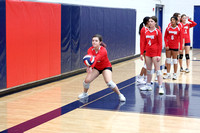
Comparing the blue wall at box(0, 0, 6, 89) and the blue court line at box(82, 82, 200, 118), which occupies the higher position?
the blue wall at box(0, 0, 6, 89)

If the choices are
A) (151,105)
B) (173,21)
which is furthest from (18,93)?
(173,21)

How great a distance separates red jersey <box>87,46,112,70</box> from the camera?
791 centimetres

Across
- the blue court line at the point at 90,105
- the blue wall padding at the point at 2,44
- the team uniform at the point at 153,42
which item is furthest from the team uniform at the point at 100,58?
the blue wall padding at the point at 2,44

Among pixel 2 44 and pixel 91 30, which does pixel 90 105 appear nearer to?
pixel 2 44

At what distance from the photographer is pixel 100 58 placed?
7977 millimetres

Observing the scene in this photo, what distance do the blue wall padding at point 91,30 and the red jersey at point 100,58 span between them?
3497 millimetres

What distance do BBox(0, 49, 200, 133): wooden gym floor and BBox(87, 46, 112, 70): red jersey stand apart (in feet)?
2.53

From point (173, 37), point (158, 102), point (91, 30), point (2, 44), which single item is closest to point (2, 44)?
point (2, 44)

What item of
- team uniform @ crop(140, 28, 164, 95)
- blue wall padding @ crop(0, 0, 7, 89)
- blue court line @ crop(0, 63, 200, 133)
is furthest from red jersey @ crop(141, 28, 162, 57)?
blue wall padding @ crop(0, 0, 7, 89)

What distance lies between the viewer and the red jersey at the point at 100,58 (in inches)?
312

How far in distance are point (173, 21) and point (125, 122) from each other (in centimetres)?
474

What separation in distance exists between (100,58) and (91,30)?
5.56 meters

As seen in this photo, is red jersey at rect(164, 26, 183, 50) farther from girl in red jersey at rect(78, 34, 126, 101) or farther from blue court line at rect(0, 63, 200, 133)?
girl in red jersey at rect(78, 34, 126, 101)

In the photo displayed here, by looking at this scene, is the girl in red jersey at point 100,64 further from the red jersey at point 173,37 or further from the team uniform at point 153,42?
the red jersey at point 173,37
